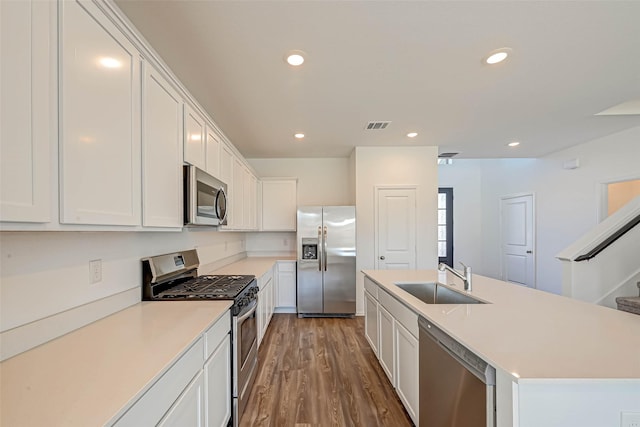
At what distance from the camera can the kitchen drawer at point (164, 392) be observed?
85 centimetres

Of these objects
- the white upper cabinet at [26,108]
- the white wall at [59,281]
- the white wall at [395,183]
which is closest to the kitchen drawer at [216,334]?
the white wall at [59,281]

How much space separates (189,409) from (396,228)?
3833 millimetres

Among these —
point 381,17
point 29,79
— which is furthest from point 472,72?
point 29,79

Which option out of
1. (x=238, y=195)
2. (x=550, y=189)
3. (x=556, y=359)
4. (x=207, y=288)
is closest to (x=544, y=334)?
(x=556, y=359)

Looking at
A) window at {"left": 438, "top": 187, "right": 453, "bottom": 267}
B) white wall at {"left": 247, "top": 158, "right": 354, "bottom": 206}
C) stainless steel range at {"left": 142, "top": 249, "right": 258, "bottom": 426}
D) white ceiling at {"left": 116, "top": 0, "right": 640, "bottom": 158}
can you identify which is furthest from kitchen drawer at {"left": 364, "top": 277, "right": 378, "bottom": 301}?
window at {"left": 438, "top": 187, "right": 453, "bottom": 267}

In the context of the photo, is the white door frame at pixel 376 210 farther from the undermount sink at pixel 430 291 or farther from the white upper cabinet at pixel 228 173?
the white upper cabinet at pixel 228 173

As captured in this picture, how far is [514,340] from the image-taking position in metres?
1.21

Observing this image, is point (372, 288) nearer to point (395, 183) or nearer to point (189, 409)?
point (189, 409)

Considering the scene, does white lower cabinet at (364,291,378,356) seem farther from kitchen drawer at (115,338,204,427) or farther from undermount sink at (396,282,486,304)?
kitchen drawer at (115,338,204,427)

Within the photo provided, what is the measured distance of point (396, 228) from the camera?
14.9 feet

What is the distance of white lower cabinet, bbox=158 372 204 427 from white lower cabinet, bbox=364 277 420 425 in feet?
4.14

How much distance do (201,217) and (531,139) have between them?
4.72m

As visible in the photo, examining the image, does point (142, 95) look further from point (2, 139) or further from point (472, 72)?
point (472, 72)

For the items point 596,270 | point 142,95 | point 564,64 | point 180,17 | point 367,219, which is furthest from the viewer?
A: point 367,219
